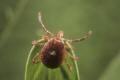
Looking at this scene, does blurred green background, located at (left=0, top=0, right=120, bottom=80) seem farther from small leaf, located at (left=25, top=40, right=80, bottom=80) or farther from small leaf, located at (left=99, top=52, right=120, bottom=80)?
small leaf, located at (left=25, top=40, right=80, bottom=80)

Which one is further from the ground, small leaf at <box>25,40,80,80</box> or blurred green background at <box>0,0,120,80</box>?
blurred green background at <box>0,0,120,80</box>

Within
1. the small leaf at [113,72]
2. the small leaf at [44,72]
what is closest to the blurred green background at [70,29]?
the small leaf at [113,72]

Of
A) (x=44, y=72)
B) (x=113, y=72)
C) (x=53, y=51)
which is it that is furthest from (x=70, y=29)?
(x=44, y=72)

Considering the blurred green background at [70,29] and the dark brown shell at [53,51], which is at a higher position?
the blurred green background at [70,29]

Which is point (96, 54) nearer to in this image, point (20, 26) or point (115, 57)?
point (115, 57)

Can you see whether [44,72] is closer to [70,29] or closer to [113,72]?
[113,72]

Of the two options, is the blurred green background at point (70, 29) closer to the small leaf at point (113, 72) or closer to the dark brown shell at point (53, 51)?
the small leaf at point (113, 72)

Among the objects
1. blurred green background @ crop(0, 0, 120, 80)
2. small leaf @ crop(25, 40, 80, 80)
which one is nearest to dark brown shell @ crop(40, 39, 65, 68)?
small leaf @ crop(25, 40, 80, 80)

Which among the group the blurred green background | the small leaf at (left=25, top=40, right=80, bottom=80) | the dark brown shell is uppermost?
the blurred green background
